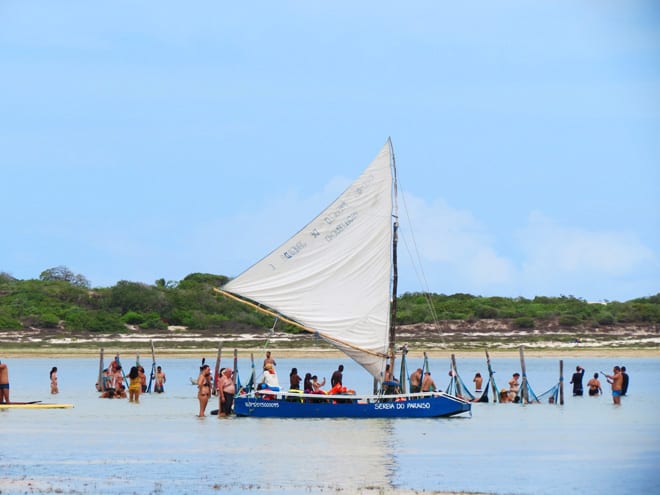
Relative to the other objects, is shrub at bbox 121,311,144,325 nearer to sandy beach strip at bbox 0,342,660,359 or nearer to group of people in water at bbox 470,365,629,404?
sandy beach strip at bbox 0,342,660,359

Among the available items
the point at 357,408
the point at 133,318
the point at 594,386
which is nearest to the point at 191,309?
the point at 133,318

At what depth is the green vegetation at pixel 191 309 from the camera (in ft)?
278

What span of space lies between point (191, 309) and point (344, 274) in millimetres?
57223

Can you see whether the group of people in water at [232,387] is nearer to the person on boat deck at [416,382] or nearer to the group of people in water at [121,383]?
the person on boat deck at [416,382]

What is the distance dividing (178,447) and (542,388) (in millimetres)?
29303

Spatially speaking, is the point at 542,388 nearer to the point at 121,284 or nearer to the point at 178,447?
the point at 178,447

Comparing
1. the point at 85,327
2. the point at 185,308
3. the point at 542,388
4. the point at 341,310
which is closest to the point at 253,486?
the point at 341,310

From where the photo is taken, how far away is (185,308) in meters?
91.1

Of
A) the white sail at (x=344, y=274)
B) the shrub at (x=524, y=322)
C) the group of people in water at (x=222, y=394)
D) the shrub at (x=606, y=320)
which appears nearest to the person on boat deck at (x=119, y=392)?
the group of people in water at (x=222, y=394)

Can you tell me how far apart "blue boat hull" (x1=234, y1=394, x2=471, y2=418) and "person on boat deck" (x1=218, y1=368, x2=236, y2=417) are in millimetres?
472

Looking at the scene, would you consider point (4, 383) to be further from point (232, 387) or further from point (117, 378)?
point (117, 378)

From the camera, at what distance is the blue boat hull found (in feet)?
109

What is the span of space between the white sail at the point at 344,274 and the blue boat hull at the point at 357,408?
1.34m

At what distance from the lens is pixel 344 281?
34.7 m
